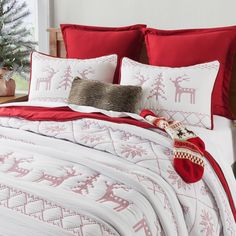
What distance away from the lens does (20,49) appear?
3.78 metres

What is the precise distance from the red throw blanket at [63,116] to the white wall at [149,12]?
1113 millimetres

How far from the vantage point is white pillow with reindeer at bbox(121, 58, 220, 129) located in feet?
7.98

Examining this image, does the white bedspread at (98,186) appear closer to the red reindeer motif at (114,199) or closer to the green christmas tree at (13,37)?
the red reindeer motif at (114,199)

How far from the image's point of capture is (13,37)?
356cm

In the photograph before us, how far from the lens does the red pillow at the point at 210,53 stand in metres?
2.64

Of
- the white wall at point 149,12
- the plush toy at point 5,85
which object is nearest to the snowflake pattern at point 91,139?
the white wall at point 149,12

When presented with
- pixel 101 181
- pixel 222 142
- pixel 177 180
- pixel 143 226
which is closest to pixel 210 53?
pixel 222 142

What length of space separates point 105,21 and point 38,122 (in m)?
1.36

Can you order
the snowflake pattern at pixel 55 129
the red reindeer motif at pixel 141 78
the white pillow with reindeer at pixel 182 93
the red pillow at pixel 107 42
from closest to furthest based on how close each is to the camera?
the snowflake pattern at pixel 55 129 < the white pillow with reindeer at pixel 182 93 < the red reindeer motif at pixel 141 78 < the red pillow at pixel 107 42

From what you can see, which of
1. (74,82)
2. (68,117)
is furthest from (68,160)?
(74,82)

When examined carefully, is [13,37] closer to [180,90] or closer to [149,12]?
[149,12]

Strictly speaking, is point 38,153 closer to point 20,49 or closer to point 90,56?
point 90,56

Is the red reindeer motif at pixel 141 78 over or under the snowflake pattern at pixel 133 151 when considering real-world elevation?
over

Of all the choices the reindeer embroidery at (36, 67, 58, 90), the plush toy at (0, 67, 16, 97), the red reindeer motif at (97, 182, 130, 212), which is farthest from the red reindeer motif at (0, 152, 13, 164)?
the plush toy at (0, 67, 16, 97)
